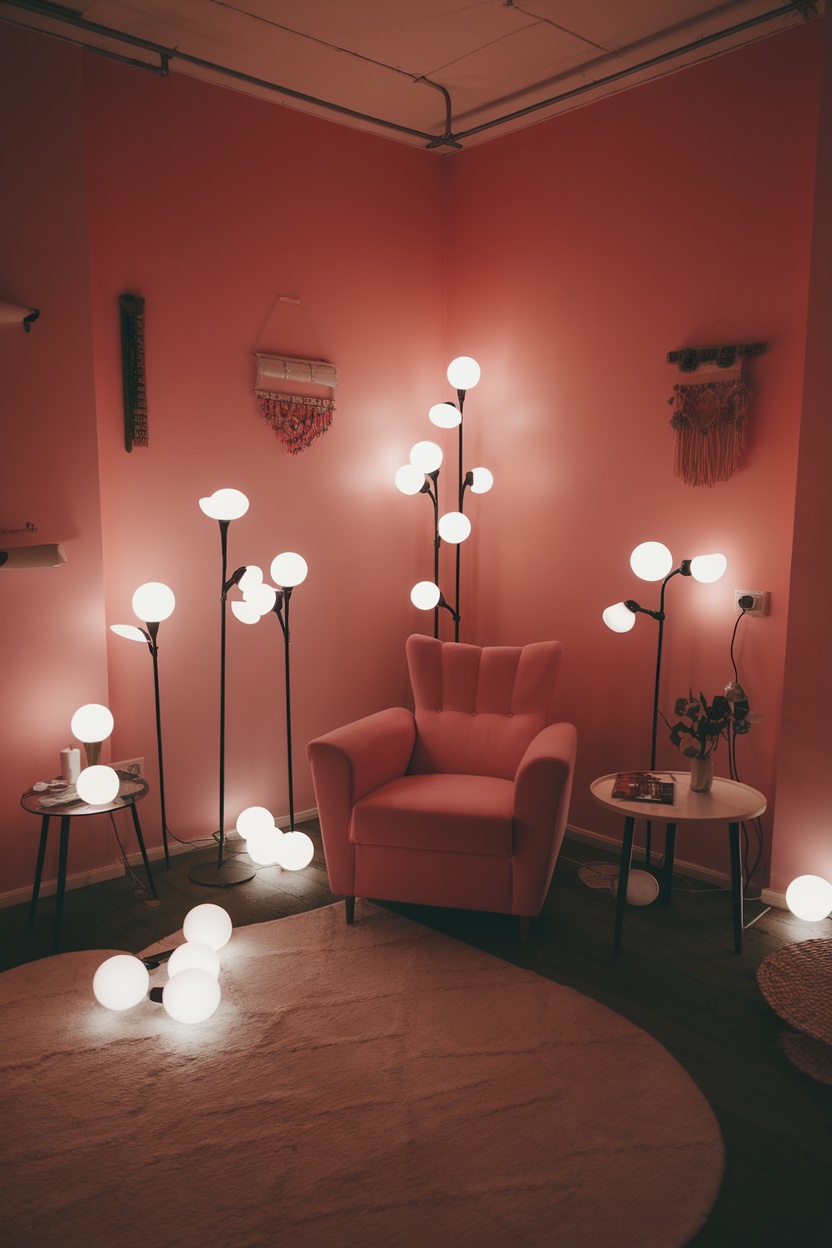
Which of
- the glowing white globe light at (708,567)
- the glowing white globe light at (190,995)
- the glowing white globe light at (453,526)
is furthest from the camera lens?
the glowing white globe light at (453,526)

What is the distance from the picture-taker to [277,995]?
258 centimetres

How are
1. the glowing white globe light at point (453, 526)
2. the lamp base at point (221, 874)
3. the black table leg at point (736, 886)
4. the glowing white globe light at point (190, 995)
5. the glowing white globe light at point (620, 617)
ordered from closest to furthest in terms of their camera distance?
the glowing white globe light at point (190, 995), the black table leg at point (736, 886), the glowing white globe light at point (620, 617), the lamp base at point (221, 874), the glowing white globe light at point (453, 526)

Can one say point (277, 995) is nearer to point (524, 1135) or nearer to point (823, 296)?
point (524, 1135)

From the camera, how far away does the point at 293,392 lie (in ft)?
12.4

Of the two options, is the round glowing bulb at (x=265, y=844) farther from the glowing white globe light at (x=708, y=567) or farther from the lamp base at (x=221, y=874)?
the glowing white globe light at (x=708, y=567)

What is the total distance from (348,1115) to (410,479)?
2487 mm

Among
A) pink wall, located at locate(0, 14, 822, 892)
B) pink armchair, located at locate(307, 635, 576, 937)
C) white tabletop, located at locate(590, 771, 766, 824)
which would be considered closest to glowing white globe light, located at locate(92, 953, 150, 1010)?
pink armchair, located at locate(307, 635, 576, 937)

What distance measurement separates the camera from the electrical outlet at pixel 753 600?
10.4 feet

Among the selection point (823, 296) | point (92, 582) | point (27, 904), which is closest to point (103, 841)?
point (27, 904)

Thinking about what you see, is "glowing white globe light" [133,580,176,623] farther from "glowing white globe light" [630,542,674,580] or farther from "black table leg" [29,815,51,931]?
"glowing white globe light" [630,542,674,580]

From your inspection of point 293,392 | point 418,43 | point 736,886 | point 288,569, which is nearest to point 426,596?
point 288,569

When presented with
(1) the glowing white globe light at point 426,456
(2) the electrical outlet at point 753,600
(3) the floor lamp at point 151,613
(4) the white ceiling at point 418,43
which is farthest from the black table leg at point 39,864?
(4) the white ceiling at point 418,43

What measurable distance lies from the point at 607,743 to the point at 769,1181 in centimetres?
197

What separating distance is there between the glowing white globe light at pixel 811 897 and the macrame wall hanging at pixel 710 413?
1.40 m
